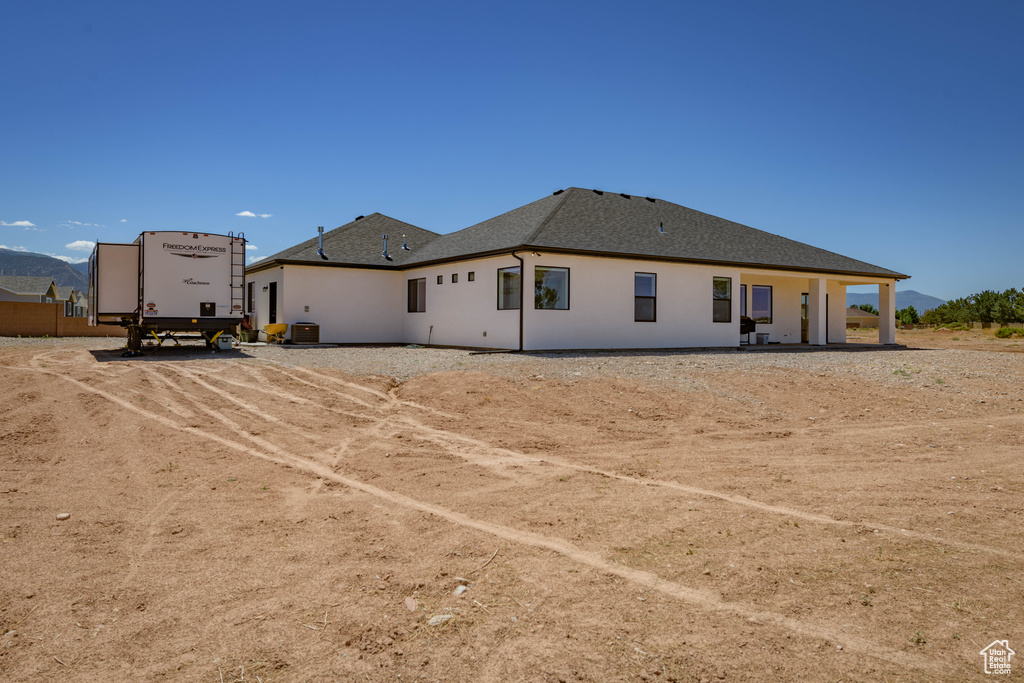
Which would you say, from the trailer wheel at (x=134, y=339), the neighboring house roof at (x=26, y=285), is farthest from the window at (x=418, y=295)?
the neighboring house roof at (x=26, y=285)

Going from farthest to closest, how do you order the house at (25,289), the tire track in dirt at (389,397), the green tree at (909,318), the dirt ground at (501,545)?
the green tree at (909,318)
the house at (25,289)
the tire track in dirt at (389,397)
the dirt ground at (501,545)

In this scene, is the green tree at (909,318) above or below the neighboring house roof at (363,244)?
below

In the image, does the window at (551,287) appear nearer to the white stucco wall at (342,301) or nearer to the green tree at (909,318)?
the white stucco wall at (342,301)

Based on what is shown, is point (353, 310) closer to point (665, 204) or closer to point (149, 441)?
point (665, 204)

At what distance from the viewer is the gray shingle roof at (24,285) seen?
57062mm

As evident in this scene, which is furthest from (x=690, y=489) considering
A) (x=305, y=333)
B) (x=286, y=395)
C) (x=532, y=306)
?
(x=305, y=333)

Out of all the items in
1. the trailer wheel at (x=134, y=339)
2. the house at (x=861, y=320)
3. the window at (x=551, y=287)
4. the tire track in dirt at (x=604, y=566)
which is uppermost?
the house at (x=861, y=320)

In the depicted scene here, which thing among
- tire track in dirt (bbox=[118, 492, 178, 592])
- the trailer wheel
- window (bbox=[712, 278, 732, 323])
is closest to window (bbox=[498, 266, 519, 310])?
window (bbox=[712, 278, 732, 323])

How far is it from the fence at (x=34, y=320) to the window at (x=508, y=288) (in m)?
21.4

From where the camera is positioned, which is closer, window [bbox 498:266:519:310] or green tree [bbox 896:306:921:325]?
window [bbox 498:266:519:310]

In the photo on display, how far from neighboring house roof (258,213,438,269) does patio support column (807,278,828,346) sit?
15137 millimetres

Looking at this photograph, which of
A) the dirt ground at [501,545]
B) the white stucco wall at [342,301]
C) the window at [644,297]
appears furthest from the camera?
the white stucco wall at [342,301]

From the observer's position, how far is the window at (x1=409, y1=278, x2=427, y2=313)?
74.9ft

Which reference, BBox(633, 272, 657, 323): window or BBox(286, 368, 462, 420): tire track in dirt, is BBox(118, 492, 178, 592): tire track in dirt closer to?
BBox(286, 368, 462, 420): tire track in dirt
